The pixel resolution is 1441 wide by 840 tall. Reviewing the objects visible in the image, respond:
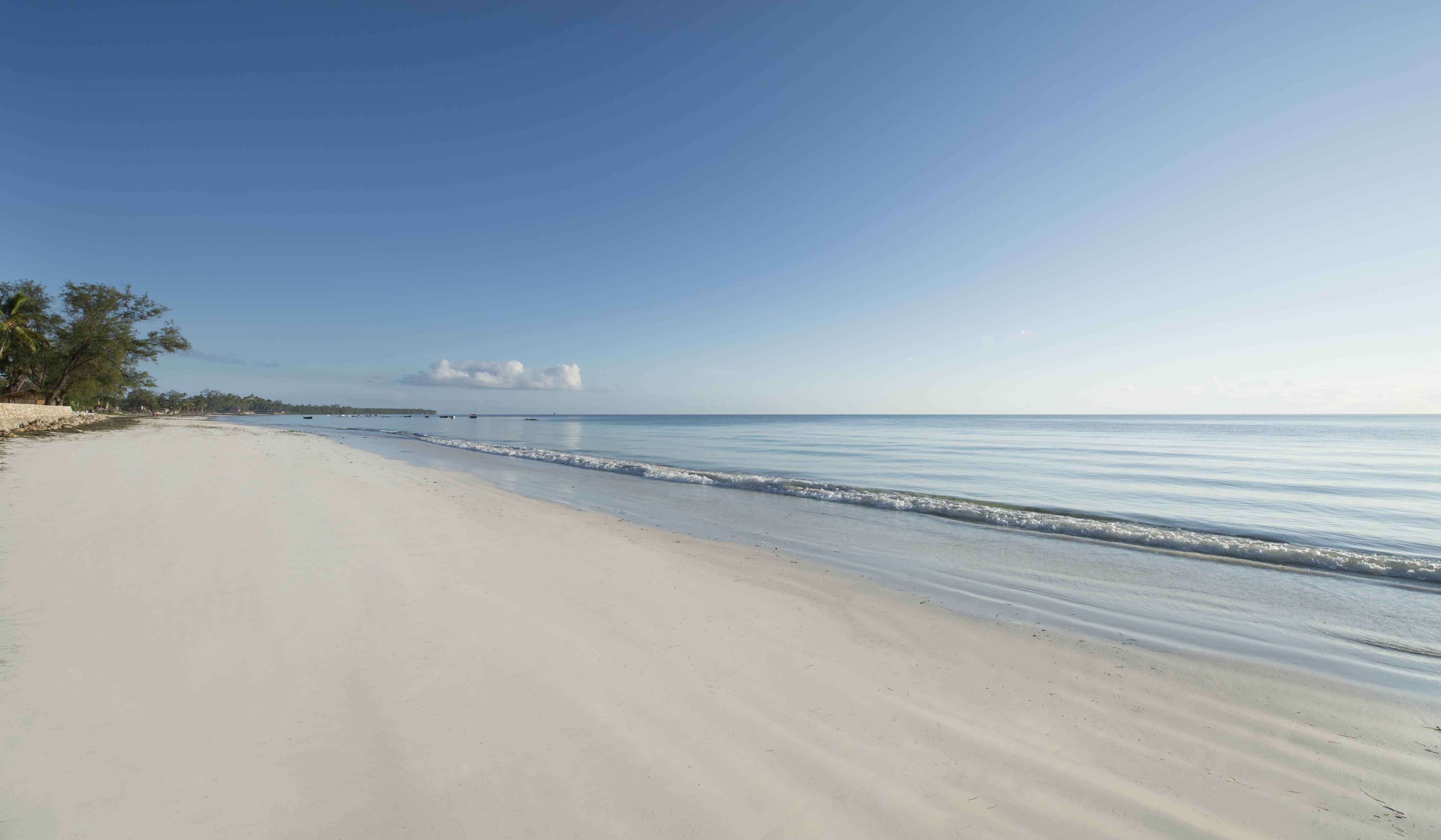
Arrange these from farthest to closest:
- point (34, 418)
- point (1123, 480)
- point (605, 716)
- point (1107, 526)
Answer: point (34, 418) < point (1123, 480) < point (1107, 526) < point (605, 716)

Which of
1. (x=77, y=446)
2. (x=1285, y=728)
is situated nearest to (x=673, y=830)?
(x=1285, y=728)

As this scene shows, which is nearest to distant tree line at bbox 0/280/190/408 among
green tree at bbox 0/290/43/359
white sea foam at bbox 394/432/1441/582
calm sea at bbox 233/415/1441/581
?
green tree at bbox 0/290/43/359

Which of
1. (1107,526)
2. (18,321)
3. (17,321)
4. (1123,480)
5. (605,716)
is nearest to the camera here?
(605,716)

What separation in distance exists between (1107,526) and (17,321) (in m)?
58.5

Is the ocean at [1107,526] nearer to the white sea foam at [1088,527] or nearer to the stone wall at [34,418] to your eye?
the white sea foam at [1088,527]

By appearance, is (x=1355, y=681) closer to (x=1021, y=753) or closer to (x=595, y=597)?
(x=1021, y=753)

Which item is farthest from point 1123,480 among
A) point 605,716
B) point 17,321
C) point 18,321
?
point 18,321

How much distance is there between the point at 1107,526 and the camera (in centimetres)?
1126

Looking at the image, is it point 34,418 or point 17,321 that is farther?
point 17,321

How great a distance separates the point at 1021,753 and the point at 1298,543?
473 inches

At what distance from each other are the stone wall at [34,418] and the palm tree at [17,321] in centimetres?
481

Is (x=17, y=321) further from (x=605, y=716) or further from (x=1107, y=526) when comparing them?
(x=1107, y=526)

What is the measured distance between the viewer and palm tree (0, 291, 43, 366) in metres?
30.4

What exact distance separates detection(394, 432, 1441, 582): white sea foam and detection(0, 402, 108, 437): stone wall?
30.1 meters
